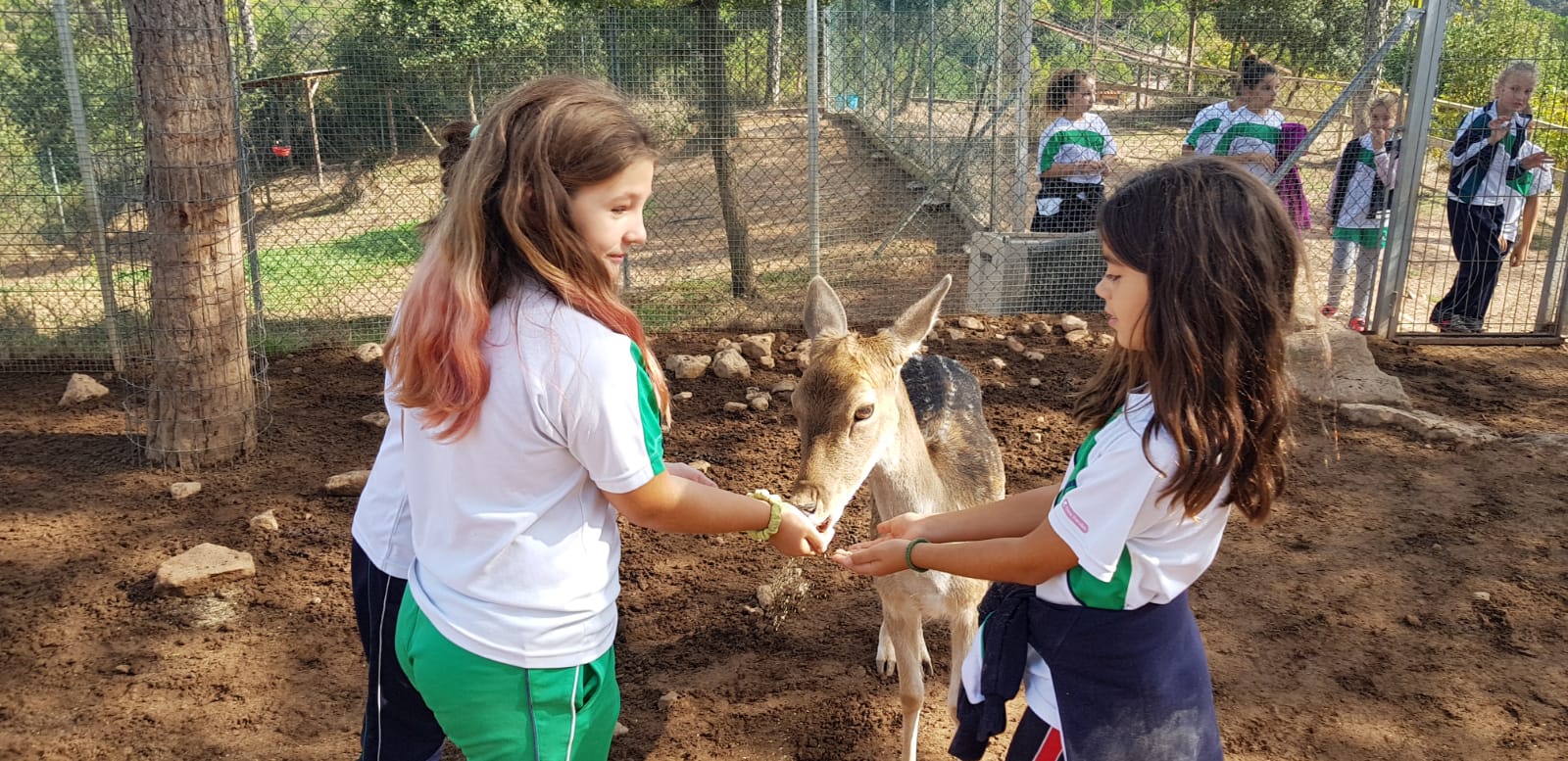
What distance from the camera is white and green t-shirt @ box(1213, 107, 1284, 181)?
802 cm

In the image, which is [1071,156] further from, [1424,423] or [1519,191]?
[1519,191]

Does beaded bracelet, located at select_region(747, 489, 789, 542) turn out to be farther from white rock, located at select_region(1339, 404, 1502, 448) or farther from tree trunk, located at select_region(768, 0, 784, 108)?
tree trunk, located at select_region(768, 0, 784, 108)

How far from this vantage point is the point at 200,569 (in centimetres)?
455

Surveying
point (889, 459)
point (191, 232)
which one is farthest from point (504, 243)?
point (191, 232)

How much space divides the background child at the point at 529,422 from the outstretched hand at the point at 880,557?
0.55 m

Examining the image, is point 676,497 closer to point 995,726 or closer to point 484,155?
point 484,155

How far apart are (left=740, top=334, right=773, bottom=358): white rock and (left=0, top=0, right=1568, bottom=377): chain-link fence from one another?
2.27ft

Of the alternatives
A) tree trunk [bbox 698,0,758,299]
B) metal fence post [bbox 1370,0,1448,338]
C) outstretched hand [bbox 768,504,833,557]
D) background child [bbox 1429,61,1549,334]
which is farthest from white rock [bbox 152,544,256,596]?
background child [bbox 1429,61,1549,334]

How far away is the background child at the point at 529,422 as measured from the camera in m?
1.84

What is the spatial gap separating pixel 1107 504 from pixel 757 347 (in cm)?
561

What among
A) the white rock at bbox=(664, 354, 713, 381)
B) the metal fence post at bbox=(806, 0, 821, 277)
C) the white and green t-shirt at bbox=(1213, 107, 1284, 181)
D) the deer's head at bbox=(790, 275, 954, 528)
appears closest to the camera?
the deer's head at bbox=(790, 275, 954, 528)

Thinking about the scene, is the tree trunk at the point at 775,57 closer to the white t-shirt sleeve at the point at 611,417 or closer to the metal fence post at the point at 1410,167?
the metal fence post at the point at 1410,167

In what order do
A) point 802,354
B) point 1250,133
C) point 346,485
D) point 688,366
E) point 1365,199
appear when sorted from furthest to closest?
point 1365,199 < point 1250,133 < point 802,354 < point 688,366 < point 346,485

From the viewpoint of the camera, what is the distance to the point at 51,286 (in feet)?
24.3
